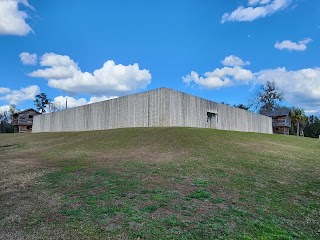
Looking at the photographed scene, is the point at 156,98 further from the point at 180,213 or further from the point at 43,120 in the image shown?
the point at 43,120

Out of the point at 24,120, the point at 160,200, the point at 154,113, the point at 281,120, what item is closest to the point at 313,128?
the point at 281,120

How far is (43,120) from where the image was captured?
133 feet

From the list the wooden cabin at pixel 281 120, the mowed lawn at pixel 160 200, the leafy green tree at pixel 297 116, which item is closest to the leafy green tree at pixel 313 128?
the leafy green tree at pixel 297 116

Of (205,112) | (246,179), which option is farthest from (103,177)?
(205,112)

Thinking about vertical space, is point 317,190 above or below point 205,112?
below

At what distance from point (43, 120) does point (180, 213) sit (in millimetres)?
39822

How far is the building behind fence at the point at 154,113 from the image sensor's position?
23.3m

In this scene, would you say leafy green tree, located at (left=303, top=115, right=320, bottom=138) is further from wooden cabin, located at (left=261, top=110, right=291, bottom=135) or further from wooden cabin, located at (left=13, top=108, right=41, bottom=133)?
wooden cabin, located at (left=13, top=108, right=41, bottom=133)

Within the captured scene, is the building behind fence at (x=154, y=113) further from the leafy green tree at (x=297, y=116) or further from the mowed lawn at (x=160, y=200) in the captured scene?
the leafy green tree at (x=297, y=116)

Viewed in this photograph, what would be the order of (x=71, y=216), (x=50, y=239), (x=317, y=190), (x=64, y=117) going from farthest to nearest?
(x=64, y=117) → (x=317, y=190) → (x=71, y=216) → (x=50, y=239)

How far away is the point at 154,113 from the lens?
23266mm

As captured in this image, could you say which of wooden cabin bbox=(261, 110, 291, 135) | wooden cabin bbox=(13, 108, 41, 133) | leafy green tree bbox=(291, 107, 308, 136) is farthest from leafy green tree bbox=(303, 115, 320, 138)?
wooden cabin bbox=(13, 108, 41, 133)

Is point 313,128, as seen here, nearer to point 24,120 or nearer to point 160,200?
point 24,120

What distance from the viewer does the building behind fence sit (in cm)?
2334
